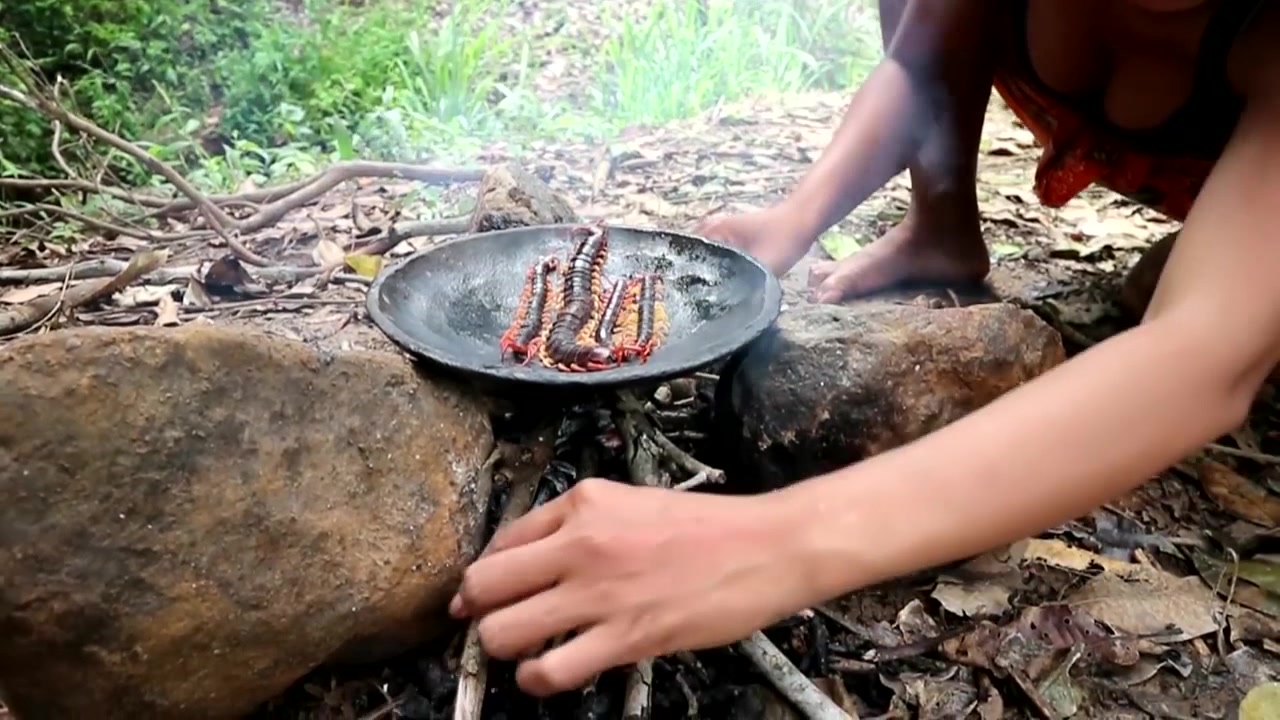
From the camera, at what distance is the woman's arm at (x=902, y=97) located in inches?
78.7

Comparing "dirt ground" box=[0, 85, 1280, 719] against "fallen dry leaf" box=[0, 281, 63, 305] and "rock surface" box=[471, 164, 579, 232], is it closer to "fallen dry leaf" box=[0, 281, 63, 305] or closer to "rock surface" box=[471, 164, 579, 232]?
"fallen dry leaf" box=[0, 281, 63, 305]

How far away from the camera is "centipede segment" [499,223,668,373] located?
1.41 m

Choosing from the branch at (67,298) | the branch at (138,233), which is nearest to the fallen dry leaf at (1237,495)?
the branch at (67,298)

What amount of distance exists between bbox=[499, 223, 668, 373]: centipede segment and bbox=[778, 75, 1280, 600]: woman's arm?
446 mm

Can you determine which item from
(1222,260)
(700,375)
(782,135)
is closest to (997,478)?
(1222,260)

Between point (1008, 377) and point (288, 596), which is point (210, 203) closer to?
point (288, 596)

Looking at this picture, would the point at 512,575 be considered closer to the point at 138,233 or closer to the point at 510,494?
the point at 510,494

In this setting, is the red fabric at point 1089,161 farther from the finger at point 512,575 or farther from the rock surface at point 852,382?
the finger at point 512,575

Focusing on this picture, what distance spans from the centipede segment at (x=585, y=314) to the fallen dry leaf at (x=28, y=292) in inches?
51.9

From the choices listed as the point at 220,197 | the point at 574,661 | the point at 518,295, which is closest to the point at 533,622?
the point at 574,661

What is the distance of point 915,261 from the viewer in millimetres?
2266

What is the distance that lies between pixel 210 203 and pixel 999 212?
2.20m

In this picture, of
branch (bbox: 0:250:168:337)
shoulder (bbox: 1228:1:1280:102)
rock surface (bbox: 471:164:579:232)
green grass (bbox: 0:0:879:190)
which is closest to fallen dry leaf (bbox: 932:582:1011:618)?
shoulder (bbox: 1228:1:1280:102)

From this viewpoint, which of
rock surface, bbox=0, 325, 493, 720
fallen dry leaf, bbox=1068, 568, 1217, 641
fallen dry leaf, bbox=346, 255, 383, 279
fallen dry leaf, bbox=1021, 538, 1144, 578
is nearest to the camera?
rock surface, bbox=0, 325, 493, 720
